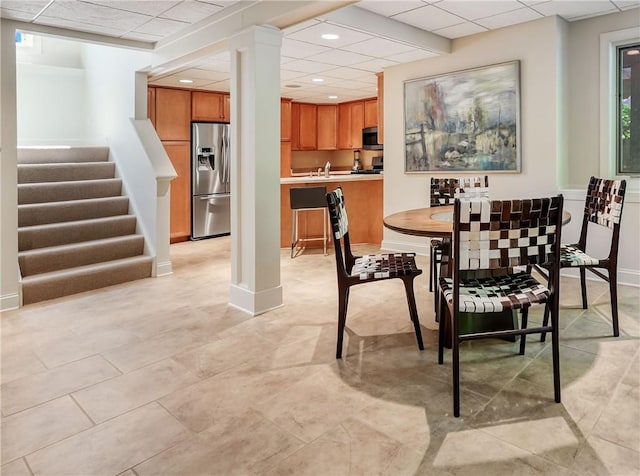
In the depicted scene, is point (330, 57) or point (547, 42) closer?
point (547, 42)

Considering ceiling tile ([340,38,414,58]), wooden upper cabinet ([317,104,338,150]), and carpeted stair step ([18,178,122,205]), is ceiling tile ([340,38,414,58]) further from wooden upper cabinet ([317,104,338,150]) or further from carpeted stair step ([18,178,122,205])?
wooden upper cabinet ([317,104,338,150])

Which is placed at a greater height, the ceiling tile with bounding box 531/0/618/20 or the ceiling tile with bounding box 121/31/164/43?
the ceiling tile with bounding box 531/0/618/20

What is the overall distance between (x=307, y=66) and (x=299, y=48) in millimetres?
787

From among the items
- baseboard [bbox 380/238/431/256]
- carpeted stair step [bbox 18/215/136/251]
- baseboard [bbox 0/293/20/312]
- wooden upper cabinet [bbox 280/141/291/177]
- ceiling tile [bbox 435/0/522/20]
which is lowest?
baseboard [bbox 0/293/20/312]

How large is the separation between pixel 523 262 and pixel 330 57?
3598mm

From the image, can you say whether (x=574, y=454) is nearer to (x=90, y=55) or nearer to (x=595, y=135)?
(x=595, y=135)

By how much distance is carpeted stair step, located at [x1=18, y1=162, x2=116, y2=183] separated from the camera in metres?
A: 4.76

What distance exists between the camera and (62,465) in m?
1.68

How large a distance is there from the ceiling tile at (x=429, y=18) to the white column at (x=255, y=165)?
1336mm

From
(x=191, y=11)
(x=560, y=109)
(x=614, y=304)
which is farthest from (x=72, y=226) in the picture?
(x=560, y=109)

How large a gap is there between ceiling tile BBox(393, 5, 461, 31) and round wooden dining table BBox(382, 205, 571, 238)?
1782 millimetres

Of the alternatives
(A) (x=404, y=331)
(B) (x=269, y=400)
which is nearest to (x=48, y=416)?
(B) (x=269, y=400)

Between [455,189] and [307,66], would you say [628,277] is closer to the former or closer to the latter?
[455,189]

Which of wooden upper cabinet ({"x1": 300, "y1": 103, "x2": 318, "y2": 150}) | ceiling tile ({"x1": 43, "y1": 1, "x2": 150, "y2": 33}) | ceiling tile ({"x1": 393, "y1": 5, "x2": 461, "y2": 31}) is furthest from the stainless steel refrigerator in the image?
ceiling tile ({"x1": 393, "y1": 5, "x2": 461, "y2": 31})
